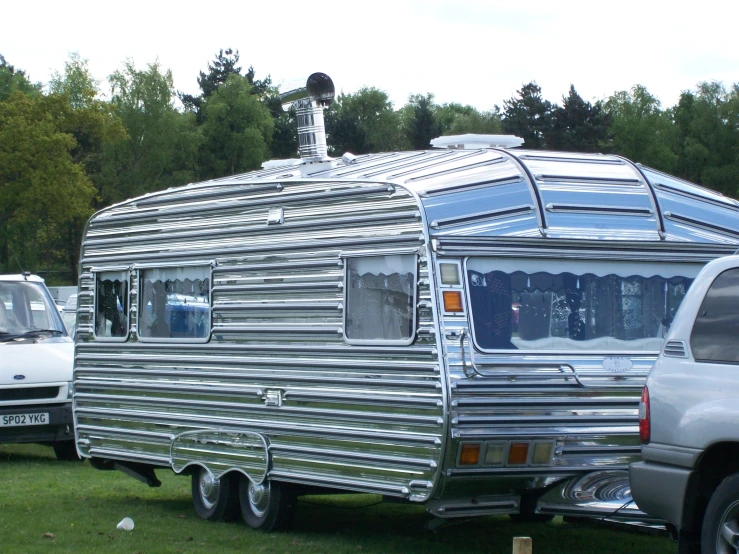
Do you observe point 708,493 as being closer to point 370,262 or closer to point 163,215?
point 370,262

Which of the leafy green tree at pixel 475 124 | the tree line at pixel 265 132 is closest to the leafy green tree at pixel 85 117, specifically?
the tree line at pixel 265 132

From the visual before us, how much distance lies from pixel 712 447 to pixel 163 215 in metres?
5.88

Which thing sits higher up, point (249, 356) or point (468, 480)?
point (249, 356)

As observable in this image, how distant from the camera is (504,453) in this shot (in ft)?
23.3

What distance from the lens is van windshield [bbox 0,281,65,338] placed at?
571 inches

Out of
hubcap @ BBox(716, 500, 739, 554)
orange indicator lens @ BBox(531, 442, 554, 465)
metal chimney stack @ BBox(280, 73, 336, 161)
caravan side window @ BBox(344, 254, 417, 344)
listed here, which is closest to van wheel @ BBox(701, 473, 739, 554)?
hubcap @ BBox(716, 500, 739, 554)

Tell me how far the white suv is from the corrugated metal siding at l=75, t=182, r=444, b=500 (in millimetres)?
1492

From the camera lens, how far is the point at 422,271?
23.8 feet

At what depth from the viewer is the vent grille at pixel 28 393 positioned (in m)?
13.6

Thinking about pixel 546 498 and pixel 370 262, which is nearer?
pixel 546 498

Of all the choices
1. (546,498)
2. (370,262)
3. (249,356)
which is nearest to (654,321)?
(546,498)

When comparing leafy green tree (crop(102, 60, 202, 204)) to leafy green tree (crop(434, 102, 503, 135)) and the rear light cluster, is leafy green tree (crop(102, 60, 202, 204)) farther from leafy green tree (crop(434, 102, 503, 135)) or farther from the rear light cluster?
the rear light cluster

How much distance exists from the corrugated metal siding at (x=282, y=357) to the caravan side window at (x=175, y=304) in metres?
0.12

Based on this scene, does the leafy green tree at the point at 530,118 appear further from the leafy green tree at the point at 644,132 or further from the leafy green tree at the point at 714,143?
the leafy green tree at the point at 714,143
